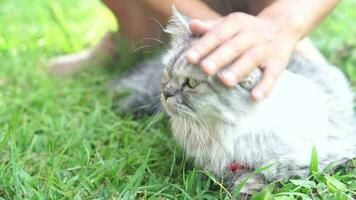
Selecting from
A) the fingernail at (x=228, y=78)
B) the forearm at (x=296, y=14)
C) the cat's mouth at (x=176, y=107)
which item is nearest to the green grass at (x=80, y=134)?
the cat's mouth at (x=176, y=107)

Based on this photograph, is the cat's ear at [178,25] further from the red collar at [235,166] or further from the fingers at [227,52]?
the red collar at [235,166]

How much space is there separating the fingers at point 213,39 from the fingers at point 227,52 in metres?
0.02

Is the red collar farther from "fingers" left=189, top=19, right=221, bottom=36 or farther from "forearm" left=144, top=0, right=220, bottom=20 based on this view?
"forearm" left=144, top=0, right=220, bottom=20

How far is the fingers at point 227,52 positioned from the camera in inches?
52.6

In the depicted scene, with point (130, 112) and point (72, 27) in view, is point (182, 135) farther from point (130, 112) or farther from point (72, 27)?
point (72, 27)

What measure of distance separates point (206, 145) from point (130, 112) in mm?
629

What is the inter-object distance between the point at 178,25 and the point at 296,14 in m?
0.35

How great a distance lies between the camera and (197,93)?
4.71 feet

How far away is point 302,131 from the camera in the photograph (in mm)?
1564

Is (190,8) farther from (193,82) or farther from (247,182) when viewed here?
(247,182)

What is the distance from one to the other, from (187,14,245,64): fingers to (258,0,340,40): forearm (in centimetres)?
17

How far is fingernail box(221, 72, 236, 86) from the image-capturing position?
1.35m

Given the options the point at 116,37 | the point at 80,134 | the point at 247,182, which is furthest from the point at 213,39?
the point at 116,37

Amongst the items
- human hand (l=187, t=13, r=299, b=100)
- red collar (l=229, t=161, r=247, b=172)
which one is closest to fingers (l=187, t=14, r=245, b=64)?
human hand (l=187, t=13, r=299, b=100)
